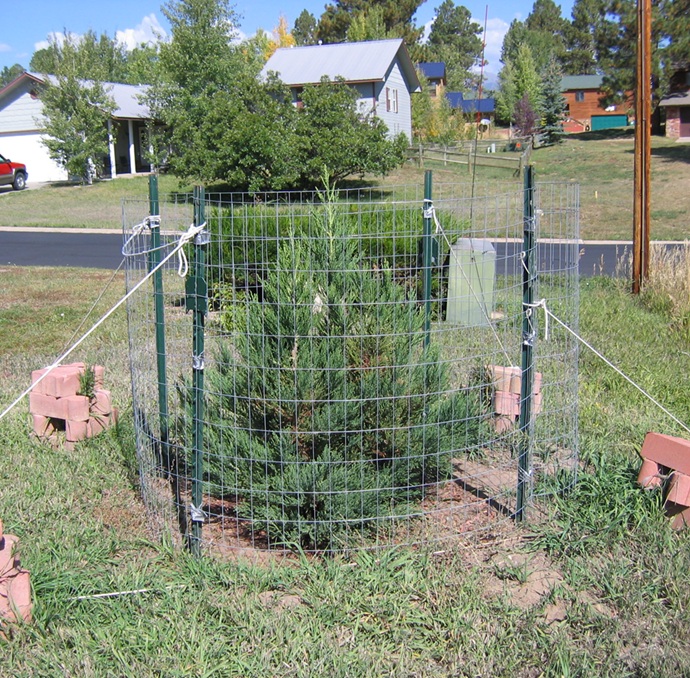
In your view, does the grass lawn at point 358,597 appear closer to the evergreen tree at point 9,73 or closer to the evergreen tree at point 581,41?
the evergreen tree at point 581,41

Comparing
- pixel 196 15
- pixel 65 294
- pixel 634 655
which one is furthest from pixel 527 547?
pixel 196 15

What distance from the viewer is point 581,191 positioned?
27.6 metres

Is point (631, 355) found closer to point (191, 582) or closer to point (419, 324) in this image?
point (419, 324)

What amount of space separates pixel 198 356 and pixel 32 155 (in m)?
36.4

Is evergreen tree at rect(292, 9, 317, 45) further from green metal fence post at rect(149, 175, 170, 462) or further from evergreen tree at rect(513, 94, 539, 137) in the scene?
green metal fence post at rect(149, 175, 170, 462)

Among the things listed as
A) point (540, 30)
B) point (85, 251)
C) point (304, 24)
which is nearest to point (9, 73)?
point (304, 24)

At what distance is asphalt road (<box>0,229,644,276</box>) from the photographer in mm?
13922

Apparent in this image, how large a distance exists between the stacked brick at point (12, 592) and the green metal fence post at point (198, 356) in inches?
30.6

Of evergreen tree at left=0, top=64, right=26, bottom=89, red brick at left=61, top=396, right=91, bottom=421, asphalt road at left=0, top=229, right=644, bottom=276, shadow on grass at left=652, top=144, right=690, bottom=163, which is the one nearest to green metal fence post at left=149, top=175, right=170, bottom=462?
red brick at left=61, top=396, right=91, bottom=421

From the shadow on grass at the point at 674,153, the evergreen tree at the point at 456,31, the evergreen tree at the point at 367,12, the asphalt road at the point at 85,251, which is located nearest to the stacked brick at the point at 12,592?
the asphalt road at the point at 85,251

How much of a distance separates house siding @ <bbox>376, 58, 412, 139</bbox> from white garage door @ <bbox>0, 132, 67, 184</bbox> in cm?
1438

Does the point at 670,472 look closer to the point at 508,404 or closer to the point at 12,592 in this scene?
the point at 508,404

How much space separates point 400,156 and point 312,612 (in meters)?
22.1

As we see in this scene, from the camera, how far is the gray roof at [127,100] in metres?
34.6
